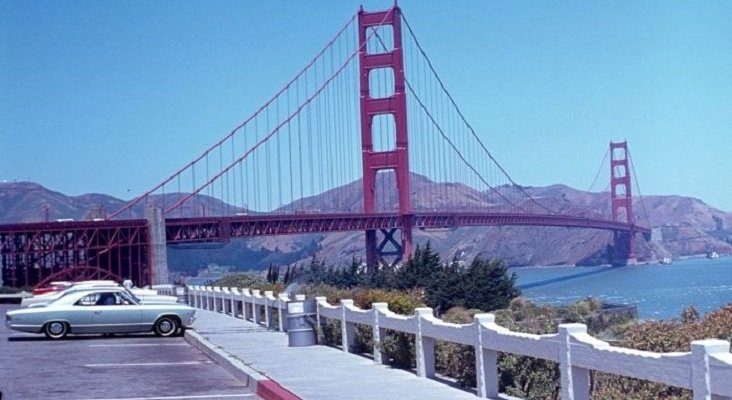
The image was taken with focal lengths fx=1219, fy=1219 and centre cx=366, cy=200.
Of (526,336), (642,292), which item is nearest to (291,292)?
(526,336)

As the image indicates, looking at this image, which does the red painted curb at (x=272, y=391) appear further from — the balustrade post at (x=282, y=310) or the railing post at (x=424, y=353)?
the balustrade post at (x=282, y=310)

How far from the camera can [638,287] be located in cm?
7350

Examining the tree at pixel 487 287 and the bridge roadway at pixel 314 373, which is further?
the tree at pixel 487 287

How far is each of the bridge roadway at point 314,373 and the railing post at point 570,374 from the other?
1.94 m

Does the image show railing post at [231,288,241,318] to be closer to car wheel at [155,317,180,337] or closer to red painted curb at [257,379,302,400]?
car wheel at [155,317,180,337]

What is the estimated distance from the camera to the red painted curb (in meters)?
13.3

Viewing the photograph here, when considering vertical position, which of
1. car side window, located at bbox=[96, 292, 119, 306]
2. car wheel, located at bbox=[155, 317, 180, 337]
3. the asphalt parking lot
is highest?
car side window, located at bbox=[96, 292, 119, 306]

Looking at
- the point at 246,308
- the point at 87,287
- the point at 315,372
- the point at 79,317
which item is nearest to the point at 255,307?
the point at 246,308

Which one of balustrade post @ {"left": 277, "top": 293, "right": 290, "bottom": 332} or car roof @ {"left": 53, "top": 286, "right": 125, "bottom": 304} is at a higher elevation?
car roof @ {"left": 53, "top": 286, "right": 125, "bottom": 304}

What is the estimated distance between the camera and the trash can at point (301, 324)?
65.0 ft

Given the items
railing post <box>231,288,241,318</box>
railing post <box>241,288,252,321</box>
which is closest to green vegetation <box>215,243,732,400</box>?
railing post <box>241,288,252,321</box>

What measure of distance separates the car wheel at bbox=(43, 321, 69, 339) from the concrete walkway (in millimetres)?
3055

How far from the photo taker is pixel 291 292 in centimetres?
2591

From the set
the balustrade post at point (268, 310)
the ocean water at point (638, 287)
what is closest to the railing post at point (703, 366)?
the balustrade post at point (268, 310)
